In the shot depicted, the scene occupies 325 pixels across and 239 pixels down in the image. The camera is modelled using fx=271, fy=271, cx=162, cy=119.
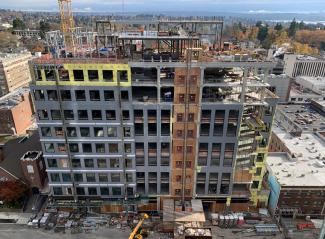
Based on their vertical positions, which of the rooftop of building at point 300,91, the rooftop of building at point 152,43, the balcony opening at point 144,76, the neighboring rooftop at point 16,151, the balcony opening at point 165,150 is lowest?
the rooftop of building at point 300,91

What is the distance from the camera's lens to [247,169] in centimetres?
6575

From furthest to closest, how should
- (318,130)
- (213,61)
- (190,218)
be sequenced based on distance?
(318,130)
(190,218)
(213,61)

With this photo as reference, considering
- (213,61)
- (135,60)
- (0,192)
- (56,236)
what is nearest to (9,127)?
(0,192)

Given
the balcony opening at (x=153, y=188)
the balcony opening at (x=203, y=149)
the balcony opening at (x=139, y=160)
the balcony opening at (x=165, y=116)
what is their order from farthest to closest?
the balcony opening at (x=153, y=188), the balcony opening at (x=139, y=160), the balcony opening at (x=203, y=149), the balcony opening at (x=165, y=116)

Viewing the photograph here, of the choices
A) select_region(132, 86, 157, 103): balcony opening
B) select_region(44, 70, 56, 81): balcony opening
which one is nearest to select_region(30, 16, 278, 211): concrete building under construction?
select_region(132, 86, 157, 103): balcony opening

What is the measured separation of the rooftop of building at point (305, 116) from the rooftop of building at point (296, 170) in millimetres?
23332

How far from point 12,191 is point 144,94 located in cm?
4283

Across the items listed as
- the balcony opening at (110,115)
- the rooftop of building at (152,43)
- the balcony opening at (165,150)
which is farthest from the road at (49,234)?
the rooftop of building at (152,43)

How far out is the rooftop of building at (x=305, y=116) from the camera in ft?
325

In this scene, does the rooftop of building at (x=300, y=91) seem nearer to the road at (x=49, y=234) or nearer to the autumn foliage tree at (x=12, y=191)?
the road at (x=49, y=234)

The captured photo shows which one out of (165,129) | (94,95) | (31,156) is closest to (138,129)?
(165,129)

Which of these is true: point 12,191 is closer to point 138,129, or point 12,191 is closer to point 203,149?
point 138,129

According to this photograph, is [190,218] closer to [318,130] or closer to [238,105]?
[238,105]

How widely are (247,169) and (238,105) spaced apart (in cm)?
1774
